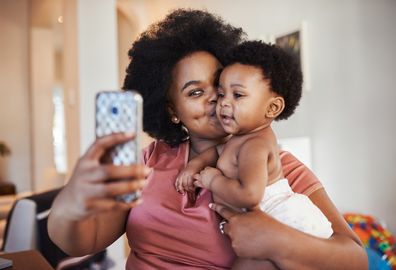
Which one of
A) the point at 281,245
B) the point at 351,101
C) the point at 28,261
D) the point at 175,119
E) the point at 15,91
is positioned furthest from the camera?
the point at 15,91

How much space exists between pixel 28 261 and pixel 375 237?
139 cm

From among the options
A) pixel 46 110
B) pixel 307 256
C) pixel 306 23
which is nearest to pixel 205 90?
pixel 307 256

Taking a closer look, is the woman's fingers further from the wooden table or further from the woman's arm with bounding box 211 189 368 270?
the wooden table

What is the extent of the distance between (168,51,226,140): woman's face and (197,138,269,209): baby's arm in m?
0.14

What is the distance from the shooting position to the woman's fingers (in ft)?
1.92

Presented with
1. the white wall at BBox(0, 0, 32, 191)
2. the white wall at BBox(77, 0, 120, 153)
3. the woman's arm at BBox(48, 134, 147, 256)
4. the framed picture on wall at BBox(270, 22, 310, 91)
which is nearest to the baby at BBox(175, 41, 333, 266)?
the woman's arm at BBox(48, 134, 147, 256)

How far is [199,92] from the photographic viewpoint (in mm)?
1009

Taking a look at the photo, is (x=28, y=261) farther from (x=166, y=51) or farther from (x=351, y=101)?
(x=351, y=101)

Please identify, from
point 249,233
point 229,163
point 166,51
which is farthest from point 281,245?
point 166,51

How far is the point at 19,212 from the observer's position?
183 centimetres

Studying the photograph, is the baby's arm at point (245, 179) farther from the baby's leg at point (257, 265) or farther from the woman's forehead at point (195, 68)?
the woman's forehead at point (195, 68)

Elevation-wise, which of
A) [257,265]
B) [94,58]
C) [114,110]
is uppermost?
[94,58]

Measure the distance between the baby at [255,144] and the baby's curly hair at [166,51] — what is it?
0.14m

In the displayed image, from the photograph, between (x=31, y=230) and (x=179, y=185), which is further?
(x=31, y=230)
